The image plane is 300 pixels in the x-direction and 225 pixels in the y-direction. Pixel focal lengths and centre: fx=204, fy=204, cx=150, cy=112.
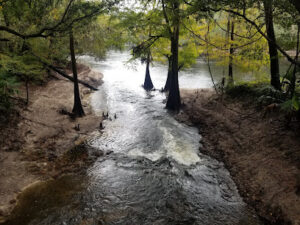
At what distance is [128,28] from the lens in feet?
47.5

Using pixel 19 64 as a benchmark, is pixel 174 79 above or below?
below

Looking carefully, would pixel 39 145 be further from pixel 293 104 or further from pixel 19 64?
pixel 293 104

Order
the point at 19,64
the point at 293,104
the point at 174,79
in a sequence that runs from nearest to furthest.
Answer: the point at 293,104, the point at 19,64, the point at 174,79

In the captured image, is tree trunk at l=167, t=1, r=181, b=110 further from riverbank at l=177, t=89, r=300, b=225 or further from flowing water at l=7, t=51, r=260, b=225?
flowing water at l=7, t=51, r=260, b=225

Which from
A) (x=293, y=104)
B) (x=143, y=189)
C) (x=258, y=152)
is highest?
(x=293, y=104)

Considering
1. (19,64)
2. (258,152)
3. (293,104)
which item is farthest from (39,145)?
(293,104)

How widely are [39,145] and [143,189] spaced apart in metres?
5.73

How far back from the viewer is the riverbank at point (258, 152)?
20.2 ft

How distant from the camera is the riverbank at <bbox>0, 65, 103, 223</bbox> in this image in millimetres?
7495

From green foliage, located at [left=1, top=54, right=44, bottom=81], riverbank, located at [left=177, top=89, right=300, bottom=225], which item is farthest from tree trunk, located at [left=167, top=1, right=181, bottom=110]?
green foliage, located at [left=1, top=54, right=44, bottom=81]

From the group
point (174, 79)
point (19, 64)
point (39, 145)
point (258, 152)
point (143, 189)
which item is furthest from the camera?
point (174, 79)

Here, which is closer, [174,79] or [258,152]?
[258,152]

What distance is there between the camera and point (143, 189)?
7.36m

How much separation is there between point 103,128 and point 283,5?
10.6 meters
